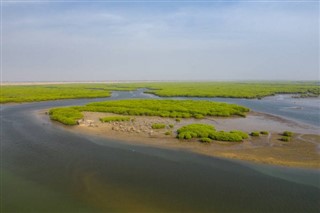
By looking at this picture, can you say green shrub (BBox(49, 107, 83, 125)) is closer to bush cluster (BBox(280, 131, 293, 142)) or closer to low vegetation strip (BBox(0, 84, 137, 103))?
bush cluster (BBox(280, 131, 293, 142))

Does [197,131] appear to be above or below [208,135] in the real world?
above

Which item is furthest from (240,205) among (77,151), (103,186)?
(77,151)

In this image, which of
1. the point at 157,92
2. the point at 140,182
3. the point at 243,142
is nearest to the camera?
the point at 140,182

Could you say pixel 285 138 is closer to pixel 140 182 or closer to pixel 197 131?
pixel 197 131

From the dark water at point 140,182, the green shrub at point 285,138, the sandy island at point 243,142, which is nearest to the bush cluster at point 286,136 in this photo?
the green shrub at point 285,138

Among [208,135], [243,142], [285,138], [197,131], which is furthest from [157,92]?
[243,142]

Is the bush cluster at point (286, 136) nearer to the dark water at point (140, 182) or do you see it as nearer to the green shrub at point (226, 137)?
the green shrub at point (226, 137)
